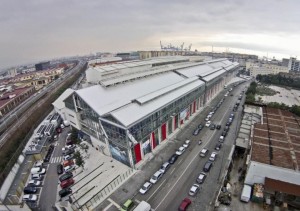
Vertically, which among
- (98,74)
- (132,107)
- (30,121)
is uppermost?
(98,74)

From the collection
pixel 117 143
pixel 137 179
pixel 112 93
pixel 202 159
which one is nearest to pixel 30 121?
pixel 112 93

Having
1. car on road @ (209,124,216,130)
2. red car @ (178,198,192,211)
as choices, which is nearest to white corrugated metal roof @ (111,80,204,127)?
car on road @ (209,124,216,130)

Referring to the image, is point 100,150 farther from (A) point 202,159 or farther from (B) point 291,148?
(B) point 291,148

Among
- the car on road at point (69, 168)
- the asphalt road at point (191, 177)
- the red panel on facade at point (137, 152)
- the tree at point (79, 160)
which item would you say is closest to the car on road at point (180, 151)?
the asphalt road at point (191, 177)

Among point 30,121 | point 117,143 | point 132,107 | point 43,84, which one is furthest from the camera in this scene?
point 43,84

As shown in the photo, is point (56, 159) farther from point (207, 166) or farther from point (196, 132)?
point (196, 132)

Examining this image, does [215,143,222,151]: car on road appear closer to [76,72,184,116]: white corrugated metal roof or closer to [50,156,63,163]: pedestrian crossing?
[76,72,184,116]: white corrugated metal roof

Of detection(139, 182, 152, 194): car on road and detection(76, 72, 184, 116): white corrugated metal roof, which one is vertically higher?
detection(76, 72, 184, 116): white corrugated metal roof

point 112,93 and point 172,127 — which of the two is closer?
point 112,93
